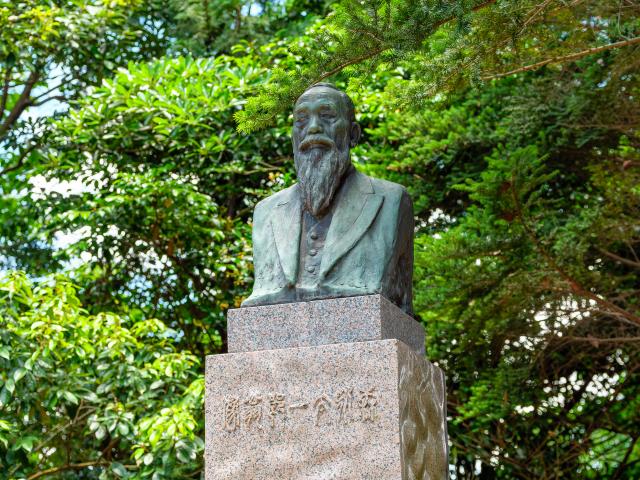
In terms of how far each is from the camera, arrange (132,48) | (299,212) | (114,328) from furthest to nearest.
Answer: (132,48) → (114,328) → (299,212)

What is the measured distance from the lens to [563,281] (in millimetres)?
7145

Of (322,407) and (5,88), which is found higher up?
(5,88)

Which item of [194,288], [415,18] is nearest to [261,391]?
[415,18]

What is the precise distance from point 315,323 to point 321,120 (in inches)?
37.3

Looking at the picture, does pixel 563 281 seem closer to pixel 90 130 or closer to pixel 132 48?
pixel 90 130

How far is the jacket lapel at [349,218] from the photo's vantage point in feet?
14.6

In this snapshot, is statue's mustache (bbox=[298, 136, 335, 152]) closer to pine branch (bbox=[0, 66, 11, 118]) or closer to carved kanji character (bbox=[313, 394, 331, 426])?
carved kanji character (bbox=[313, 394, 331, 426])

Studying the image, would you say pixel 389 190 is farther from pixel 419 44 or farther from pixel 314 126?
pixel 419 44

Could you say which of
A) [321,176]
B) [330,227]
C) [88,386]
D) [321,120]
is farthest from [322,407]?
[88,386]

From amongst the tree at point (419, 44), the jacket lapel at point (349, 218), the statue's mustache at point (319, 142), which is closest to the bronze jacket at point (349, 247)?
the jacket lapel at point (349, 218)

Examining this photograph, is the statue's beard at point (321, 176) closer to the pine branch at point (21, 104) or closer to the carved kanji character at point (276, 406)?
the carved kanji character at point (276, 406)

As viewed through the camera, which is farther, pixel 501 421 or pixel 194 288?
pixel 194 288

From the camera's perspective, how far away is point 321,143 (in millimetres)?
4602

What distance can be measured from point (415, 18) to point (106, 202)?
4473 mm
